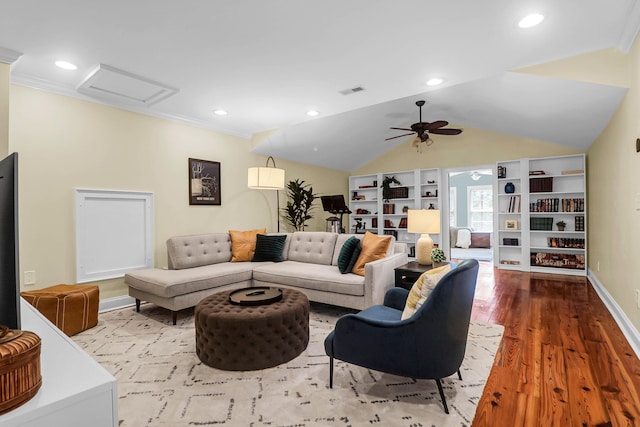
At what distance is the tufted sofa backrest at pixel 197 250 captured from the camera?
4.01 m

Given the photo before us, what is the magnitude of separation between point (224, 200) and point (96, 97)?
2.14 metres

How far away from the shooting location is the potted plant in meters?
6.33

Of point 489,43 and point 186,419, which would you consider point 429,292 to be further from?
point 489,43

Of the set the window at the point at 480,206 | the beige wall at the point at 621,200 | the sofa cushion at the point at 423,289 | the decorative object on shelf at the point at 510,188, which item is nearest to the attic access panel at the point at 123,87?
the sofa cushion at the point at 423,289

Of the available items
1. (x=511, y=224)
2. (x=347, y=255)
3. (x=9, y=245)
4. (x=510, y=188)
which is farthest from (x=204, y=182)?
(x=511, y=224)

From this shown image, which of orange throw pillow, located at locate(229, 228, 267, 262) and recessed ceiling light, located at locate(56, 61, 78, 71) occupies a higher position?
recessed ceiling light, located at locate(56, 61, 78, 71)

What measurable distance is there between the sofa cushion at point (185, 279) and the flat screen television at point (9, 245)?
2.45m

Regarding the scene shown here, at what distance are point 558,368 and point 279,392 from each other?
198 cm

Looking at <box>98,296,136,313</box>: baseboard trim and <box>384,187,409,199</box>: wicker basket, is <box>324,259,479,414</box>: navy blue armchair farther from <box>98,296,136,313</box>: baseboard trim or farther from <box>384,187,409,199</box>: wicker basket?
<box>384,187,409,199</box>: wicker basket

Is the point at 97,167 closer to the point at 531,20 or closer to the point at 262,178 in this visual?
the point at 262,178

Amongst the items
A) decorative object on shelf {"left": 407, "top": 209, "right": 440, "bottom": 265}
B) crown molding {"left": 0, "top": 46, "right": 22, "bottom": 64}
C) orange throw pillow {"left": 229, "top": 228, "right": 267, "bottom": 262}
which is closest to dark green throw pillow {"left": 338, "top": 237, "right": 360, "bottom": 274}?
decorative object on shelf {"left": 407, "top": 209, "right": 440, "bottom": 265}

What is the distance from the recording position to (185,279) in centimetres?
340

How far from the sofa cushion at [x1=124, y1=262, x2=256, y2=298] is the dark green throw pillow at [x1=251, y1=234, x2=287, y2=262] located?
13.9 inches

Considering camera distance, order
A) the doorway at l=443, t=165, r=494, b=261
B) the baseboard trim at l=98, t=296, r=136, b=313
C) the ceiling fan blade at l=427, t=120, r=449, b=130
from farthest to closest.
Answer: the doorway at l=443, t=165, r=494, b=261 → the ceiling fan blade at l=427, t=120, r=449, b=130 → the baseboard trim at l=98, t=296, r=136, b=313
